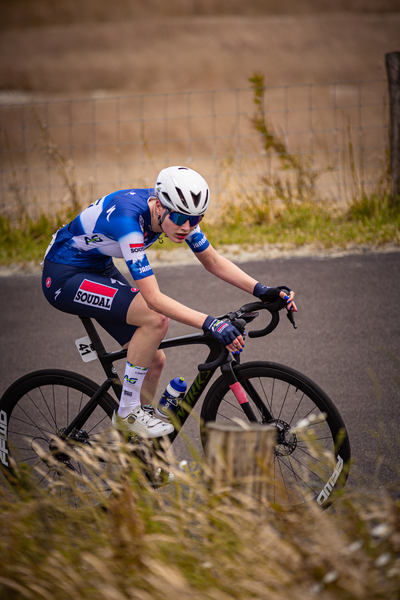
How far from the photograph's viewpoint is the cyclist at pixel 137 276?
2.73 metres

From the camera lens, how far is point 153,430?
9.63 ft

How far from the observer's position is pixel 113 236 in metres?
2.84

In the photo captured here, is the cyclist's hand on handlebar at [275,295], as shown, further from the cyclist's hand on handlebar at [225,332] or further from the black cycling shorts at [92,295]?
the black cycling shorts at [92,295]

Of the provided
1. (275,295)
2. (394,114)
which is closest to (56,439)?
(275,295)

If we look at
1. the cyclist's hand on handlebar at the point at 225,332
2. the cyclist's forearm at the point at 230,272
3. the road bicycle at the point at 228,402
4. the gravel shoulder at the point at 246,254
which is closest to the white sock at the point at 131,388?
the road bicycle at the point at 228,402

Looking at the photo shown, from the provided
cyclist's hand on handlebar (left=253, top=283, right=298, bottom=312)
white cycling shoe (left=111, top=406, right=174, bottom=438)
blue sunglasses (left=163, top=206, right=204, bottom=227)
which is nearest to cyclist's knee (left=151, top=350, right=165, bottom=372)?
white cycling shoe (left=111, top=406, right=174, bottom=438)

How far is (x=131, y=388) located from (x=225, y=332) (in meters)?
0.70

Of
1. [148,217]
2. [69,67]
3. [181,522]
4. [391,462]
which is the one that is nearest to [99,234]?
[148,217]

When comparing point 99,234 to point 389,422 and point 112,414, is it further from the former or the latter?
point 389,422

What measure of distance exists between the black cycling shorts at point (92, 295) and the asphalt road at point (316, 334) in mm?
1168

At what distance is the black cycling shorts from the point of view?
297 centimetres

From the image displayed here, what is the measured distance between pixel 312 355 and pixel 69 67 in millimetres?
31829

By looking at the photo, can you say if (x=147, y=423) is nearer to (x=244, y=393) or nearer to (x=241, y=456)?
(x=244, y=393)

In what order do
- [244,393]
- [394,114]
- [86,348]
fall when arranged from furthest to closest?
[394,114] → [86,348] → [244,393]
